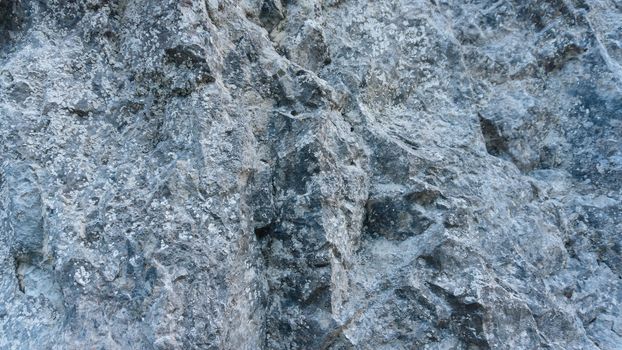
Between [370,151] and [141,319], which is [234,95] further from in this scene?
[141,319]

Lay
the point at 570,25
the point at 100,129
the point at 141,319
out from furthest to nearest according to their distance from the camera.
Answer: the point at 570,25 < the point at 100,129 < the point at 141,319

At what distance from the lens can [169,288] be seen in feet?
7.68

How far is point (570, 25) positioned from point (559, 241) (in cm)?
160

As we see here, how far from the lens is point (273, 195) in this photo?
275 cm

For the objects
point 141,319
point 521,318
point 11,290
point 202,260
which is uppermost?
point 521,318

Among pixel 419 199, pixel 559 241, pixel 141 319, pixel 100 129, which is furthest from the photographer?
pixel 559 241

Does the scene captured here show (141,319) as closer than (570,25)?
Yes

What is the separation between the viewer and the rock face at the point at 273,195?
2.40 m

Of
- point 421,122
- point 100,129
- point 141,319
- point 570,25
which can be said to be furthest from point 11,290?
point 570,25

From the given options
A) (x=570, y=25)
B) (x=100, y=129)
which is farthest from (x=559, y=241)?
(x=100, y=129)

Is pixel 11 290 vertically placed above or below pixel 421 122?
below

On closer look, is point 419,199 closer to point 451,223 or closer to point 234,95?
point 451,223

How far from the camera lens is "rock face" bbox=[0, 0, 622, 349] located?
2402mm

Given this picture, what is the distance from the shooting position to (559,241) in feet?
10.2
